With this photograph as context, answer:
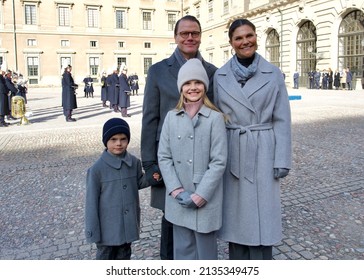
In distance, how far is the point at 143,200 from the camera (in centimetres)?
463

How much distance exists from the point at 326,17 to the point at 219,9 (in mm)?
17327

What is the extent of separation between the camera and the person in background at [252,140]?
2352mm

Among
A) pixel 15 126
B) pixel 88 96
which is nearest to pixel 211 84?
pixel 15 126

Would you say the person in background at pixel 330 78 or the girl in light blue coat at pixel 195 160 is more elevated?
the person in background at pixel 330 78

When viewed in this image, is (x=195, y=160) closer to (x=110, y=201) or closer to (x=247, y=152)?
(x=247, y=152)

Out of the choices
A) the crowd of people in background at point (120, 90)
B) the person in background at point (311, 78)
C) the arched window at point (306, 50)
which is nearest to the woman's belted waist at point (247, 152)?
the crowd of people in background at point (120, 90)

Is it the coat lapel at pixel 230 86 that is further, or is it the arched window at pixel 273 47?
the arched window at pixel 273 47

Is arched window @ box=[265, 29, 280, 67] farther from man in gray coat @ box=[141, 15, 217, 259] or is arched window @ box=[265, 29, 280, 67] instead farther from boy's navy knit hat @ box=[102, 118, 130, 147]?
boy's navy knit hat @ box=[102, 118, 130, 147]

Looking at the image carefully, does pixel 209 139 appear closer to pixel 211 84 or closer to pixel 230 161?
pixel 230 161

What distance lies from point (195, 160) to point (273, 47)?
32999 millimetres

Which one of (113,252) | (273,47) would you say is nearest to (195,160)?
(113,252)

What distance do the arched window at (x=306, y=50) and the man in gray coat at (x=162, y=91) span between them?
27630 millimetres

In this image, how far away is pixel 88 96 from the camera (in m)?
27.5

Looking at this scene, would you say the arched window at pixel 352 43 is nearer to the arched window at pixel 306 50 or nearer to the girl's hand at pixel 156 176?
the arched window at pixel 306 50
